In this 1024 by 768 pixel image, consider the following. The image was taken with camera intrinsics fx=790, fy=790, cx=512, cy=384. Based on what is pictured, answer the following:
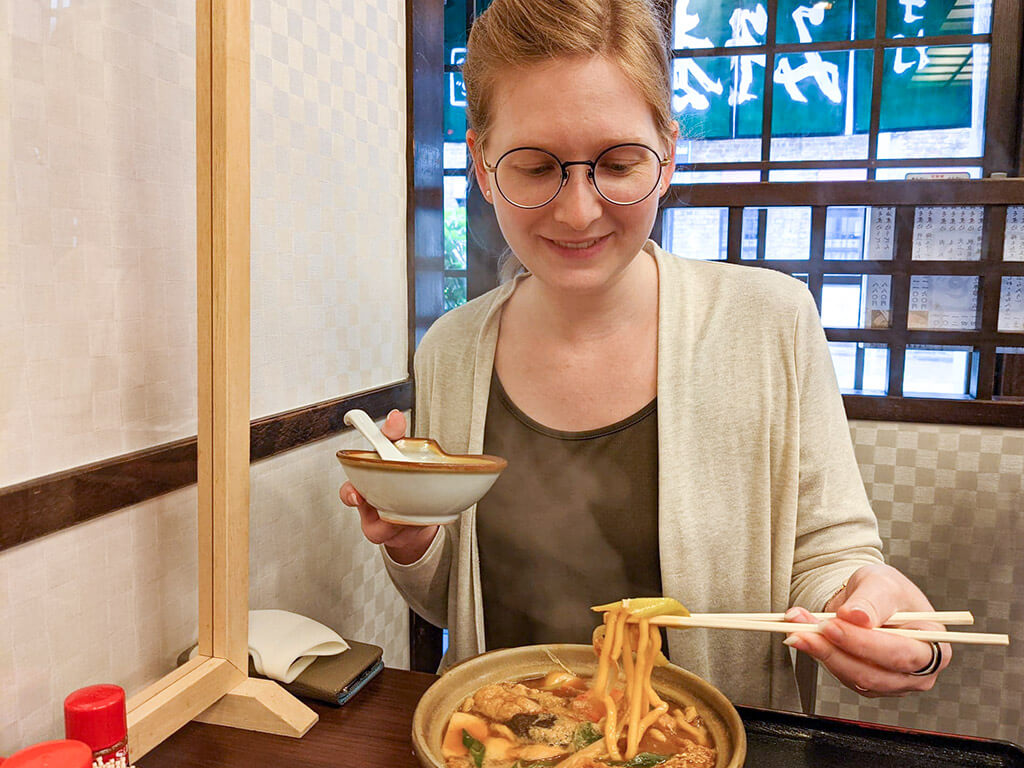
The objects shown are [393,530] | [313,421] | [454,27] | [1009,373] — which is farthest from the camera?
[1009,373]

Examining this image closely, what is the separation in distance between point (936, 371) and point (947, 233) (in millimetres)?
344

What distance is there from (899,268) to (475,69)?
3.77ft

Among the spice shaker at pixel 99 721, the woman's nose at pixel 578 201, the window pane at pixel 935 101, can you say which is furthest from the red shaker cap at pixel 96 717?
the window pane at pixel 935 101

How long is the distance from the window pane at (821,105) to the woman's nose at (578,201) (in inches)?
31.6

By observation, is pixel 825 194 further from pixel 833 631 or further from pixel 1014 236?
pixel 833 631

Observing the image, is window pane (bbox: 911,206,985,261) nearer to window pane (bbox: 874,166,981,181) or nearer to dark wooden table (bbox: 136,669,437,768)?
window pane (bbox: 874,166,981,181)

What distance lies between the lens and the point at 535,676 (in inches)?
44.6

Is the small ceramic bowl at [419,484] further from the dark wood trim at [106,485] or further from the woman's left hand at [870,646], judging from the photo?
the woman's left hand at [870,646]

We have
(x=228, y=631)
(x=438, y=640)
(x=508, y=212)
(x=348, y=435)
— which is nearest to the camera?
(x=228, y=631)

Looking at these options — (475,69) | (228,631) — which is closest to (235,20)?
(475,69)

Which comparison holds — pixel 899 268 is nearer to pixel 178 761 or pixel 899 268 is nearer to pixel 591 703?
pixel 591 703

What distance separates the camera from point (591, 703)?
1.09m

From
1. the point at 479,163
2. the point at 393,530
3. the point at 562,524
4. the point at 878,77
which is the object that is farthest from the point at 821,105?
the point at 393,530

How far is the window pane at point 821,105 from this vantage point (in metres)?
1.77
